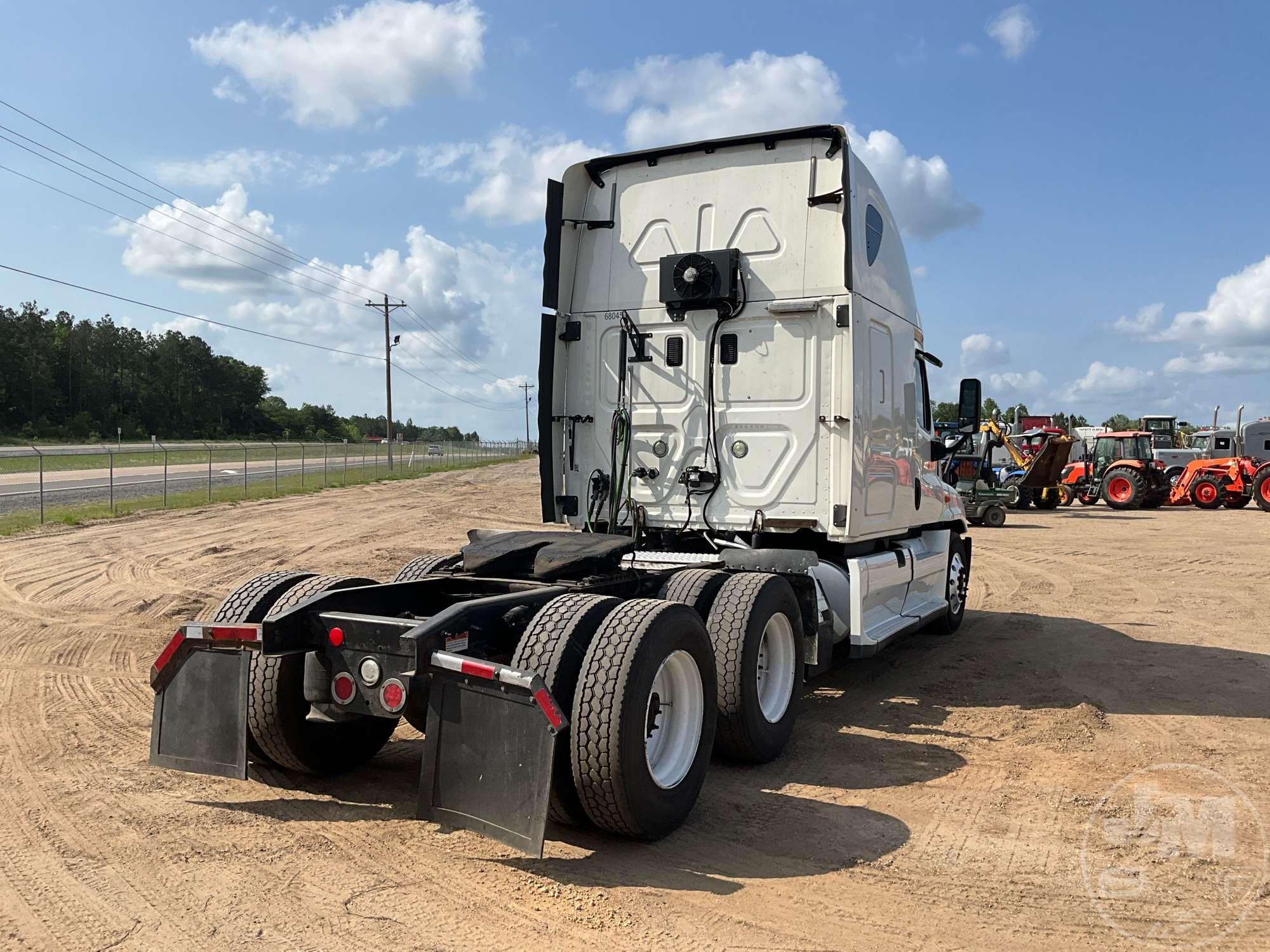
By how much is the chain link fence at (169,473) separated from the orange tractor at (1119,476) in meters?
24.3

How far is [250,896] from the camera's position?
3533mm

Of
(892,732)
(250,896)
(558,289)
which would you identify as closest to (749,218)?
(558,289)

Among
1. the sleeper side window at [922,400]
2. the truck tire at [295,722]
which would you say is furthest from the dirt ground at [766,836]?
the sleeper side window at [922,400]

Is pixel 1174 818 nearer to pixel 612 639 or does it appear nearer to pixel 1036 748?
pixel 1036 748

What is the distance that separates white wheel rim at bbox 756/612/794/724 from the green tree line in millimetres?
71349

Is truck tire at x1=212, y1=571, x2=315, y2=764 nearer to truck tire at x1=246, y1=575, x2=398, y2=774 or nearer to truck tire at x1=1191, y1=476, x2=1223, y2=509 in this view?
truck tire at x1=246, y1=575, x2=398, y2=774

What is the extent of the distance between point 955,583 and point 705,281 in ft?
15.6

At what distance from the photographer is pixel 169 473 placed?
123 ft

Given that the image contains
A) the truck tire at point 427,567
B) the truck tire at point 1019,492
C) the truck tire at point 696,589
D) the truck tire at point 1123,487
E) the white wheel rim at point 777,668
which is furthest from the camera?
the truck tire at point 1123,487

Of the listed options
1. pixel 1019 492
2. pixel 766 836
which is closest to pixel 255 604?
pixel 766 836

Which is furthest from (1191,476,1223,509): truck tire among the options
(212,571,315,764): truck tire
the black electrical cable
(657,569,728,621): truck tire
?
(212,571,315,764): truck tire

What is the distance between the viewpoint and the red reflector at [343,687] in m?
4.27

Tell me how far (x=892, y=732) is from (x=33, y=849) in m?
4.75

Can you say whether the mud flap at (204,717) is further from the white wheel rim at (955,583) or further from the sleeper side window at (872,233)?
the white wheel rim at (955,583)
